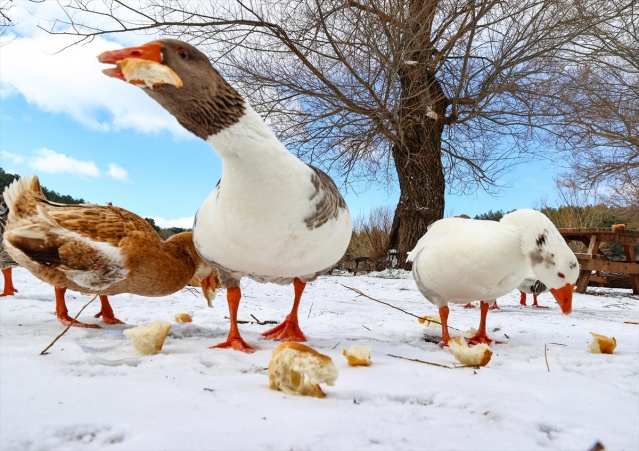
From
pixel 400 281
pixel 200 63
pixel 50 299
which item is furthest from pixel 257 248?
pixel 400 281

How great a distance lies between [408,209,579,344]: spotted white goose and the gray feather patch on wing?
91 centimetres

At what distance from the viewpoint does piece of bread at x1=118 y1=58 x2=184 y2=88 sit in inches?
66.3

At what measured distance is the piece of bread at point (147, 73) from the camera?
5.52 ft

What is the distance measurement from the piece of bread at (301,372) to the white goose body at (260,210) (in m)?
0.71

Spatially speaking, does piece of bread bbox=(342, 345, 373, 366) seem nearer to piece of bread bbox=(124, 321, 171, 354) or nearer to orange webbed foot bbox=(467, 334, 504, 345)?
piece of bread bbox=(124, 321, 171, 354)

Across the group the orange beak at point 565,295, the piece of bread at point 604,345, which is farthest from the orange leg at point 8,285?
the piece of bread at point 604,345

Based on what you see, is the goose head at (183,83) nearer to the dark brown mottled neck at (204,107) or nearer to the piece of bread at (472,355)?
the dark brown mottled neck at (204,107)

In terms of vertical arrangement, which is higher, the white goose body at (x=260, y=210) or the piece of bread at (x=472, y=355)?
the white goose body at (x=260, y=210)

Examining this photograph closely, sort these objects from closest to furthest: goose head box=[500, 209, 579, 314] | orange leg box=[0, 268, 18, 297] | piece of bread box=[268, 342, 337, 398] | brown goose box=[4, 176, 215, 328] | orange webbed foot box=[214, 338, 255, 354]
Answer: piece of bread box=[268, 342, 337, 398]
orange webbed foot box=[214, 338, 255, 354]
brown goose box=[4, 176, 215, 328]
goose head box=[500, 209, 579, 314]
orange leg box=[0, 268, 18, 297]

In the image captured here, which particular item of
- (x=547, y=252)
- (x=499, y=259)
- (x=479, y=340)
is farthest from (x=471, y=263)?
(x=479, y=340)

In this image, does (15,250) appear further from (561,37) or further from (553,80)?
(553,80)

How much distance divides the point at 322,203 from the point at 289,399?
1.09m

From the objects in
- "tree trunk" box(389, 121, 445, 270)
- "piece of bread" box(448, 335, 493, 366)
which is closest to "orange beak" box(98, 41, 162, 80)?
"piece of bread" box(448, 335, 493, 366)

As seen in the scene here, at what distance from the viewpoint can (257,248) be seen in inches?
83.3
